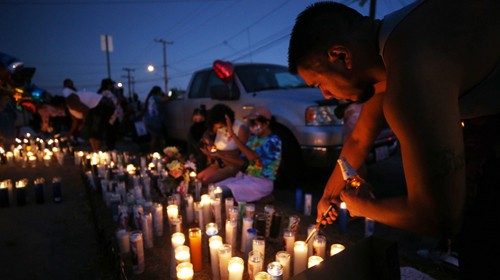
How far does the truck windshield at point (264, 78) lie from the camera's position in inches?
271

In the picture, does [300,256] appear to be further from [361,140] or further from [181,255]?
[361,140]

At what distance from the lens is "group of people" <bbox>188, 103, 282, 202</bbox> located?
5184mm

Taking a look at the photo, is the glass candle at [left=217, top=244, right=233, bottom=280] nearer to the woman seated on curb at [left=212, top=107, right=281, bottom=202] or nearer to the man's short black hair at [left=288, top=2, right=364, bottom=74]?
the man's short black hair at [left=288, top=2, right=364, bottom=74]

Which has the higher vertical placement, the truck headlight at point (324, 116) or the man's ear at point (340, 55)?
the man's ear at point (340, 55)

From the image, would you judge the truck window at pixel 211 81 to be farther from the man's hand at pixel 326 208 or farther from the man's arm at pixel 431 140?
the man's arm at pixel 431 140

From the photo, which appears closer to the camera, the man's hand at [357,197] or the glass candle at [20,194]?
the man's hand at [357,197]

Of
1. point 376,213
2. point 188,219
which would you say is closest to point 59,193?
point 188,219

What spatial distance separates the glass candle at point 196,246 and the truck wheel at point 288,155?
2.95 m

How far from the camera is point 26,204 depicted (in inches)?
217

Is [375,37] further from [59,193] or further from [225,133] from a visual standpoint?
[59,193]

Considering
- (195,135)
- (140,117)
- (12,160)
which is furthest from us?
(140,117)

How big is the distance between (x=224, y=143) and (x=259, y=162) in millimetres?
929

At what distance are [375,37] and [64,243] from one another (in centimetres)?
408

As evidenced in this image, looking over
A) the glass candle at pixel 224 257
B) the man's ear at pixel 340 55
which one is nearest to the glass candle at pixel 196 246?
the glass candle at pixel 224 257
